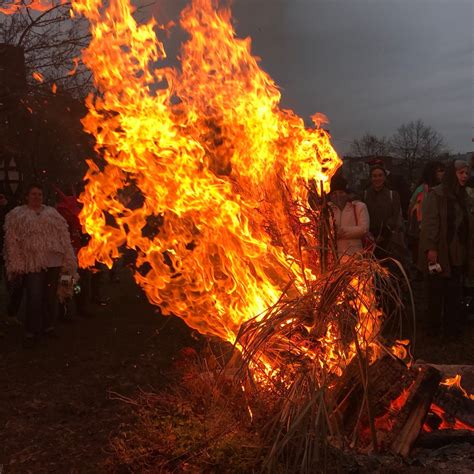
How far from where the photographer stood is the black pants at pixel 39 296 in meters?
7.15

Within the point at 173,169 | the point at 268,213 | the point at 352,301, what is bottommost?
the point at 352,301

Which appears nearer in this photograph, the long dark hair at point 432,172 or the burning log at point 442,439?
the burning log at point 442,439

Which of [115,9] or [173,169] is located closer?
[173,169]

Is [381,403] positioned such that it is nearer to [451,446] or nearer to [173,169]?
[451,446]

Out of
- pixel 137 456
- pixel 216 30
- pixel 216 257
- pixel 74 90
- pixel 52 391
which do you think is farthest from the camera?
pixel 74 90

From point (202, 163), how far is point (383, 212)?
126 inches

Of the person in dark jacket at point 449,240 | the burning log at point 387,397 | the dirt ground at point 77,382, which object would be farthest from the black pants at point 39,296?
the person in dark jacket at point 449,240

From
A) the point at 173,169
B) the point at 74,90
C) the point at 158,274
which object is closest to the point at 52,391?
the point at 158,274

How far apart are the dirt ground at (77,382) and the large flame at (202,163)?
1235mm

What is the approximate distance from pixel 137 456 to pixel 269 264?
172 centimetres

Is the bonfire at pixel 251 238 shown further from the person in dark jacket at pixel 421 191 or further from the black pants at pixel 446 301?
the person in dark jacket at pixel 421 191

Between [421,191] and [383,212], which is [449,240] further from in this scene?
[421,191]

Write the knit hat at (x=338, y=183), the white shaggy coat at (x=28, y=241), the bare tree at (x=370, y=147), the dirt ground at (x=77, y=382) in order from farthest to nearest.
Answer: the bare tree at (x=370, y=147), the white shaggy coat at (x=28, y=241), the knit hat at (x=338, y=183), the dirt ground at (x=77, y=382)

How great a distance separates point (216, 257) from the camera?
4824mm
